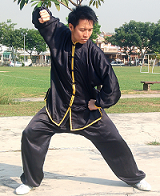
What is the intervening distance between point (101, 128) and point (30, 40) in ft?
249

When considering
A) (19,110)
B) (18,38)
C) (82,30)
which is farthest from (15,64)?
(82,30)

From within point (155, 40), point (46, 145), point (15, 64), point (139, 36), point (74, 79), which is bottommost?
point (15, 64)

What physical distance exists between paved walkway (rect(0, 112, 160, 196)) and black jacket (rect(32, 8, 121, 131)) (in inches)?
30.0

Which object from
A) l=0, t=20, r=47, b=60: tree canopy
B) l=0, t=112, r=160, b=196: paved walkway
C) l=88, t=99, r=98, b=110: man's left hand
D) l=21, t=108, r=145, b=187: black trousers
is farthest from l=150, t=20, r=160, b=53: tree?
l=88, t=99, r=98, b=110: man's left hand

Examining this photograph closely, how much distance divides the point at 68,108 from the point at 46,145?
443 millimetres

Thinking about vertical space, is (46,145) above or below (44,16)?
below

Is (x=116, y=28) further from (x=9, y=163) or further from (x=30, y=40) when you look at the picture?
(x=9, y=163)

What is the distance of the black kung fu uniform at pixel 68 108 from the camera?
11.4 feet

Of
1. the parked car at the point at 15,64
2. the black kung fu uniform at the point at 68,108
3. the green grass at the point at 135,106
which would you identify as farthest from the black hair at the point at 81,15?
the parked car at the point at 15,64

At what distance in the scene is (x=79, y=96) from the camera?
3574 millimetres

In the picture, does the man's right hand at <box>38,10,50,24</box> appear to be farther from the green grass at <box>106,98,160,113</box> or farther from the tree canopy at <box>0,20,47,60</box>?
the tree canopy at <box>0,20,47,60</box>

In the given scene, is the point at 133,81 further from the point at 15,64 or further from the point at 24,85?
the point at 15,64

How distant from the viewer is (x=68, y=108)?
3.58 meters

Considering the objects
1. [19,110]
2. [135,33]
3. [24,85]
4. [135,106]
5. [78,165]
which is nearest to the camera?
[78,165]
